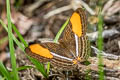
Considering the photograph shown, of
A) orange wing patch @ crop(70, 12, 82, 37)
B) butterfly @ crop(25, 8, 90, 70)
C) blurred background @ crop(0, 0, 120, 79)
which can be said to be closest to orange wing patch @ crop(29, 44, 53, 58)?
butterfly @ crop(25, 8, 90, 70)

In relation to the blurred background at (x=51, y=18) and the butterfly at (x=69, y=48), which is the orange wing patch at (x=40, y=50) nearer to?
the butterfly at (x=69, y=48)

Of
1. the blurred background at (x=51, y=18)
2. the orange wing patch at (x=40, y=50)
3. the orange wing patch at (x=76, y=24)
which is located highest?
the blurred background at (x=51, y=18)

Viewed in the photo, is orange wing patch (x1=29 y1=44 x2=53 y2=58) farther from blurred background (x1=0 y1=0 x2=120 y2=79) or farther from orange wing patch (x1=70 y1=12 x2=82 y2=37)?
blurred background (x1=0 y1=0 x2=120 y2=79)

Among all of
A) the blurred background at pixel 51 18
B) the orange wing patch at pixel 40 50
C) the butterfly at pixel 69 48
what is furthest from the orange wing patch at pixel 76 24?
the blurred background at pixel 51 18

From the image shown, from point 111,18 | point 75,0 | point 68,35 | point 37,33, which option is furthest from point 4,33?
point 68,35

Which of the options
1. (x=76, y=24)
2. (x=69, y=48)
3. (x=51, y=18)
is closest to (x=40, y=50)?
(x=69, y=48)

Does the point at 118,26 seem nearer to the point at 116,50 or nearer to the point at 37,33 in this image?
the point at 116,50

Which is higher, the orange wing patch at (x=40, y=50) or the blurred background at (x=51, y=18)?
the blurred background at (x=51, y=18)
